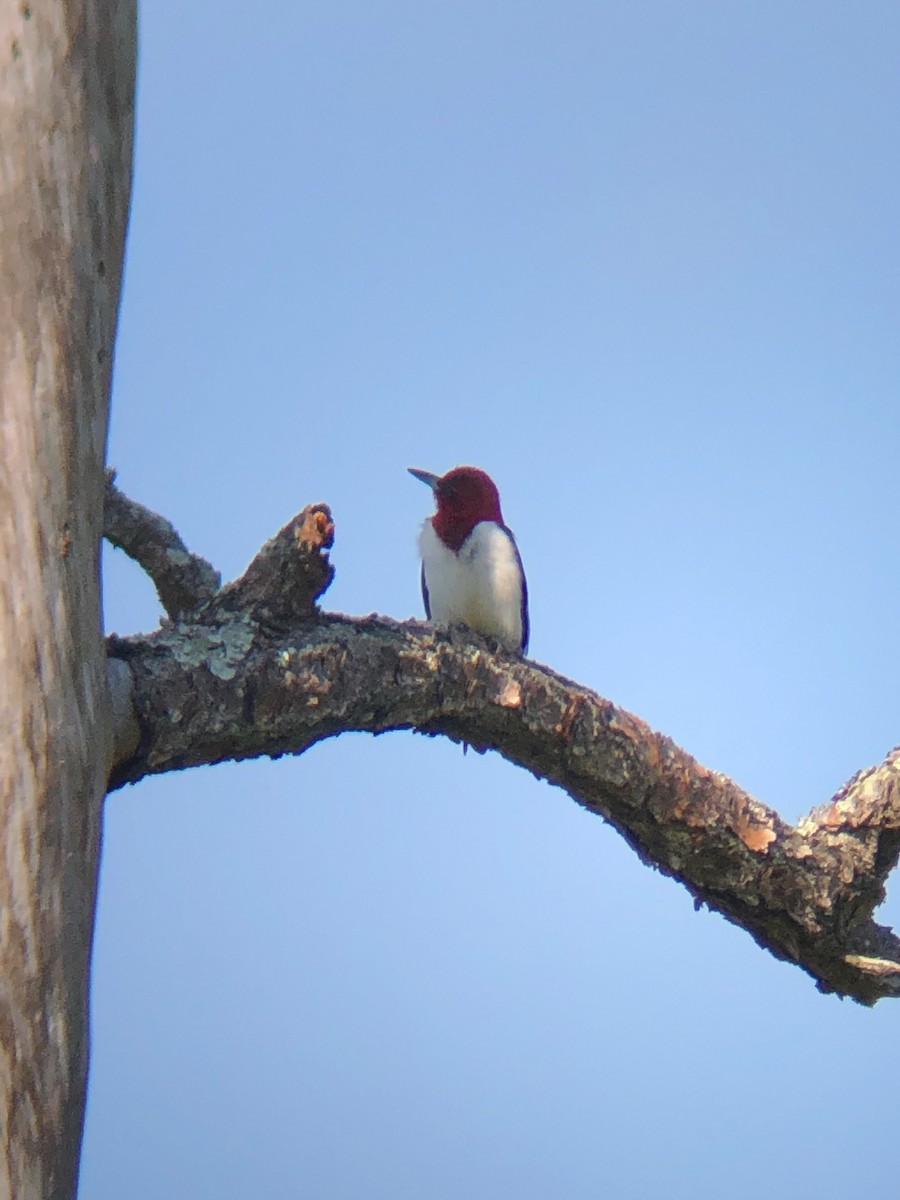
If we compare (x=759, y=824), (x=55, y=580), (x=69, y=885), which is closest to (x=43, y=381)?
(x=55, y=580)

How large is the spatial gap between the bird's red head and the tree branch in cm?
152

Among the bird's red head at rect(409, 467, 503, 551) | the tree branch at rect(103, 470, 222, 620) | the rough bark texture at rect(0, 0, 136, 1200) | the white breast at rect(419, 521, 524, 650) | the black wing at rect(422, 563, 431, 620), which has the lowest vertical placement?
the rough bark texture at rect(0, 0, 136, 1200)

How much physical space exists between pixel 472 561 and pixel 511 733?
2.02 m

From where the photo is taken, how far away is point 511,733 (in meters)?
3.15

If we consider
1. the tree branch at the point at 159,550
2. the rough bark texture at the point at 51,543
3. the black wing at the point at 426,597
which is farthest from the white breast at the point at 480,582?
the rough bark texture at the point at 51,543

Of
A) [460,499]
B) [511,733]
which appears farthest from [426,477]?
[511,733]

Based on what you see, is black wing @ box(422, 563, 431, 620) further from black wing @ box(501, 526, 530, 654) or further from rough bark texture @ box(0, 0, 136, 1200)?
rough bark texture @ box(0, 0, 136, 1200)

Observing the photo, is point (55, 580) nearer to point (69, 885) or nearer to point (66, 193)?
point (69, 885)

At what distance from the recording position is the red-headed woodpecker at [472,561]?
5082 millimetres

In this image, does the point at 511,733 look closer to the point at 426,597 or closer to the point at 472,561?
the point at 472,561

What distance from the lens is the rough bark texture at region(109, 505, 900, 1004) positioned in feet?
8.27

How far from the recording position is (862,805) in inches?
131

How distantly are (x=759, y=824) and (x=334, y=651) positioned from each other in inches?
52.4

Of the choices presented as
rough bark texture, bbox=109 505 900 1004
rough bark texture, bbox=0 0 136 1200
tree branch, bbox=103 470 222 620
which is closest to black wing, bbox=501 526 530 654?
tree branch, bbox=103 470 222 620
